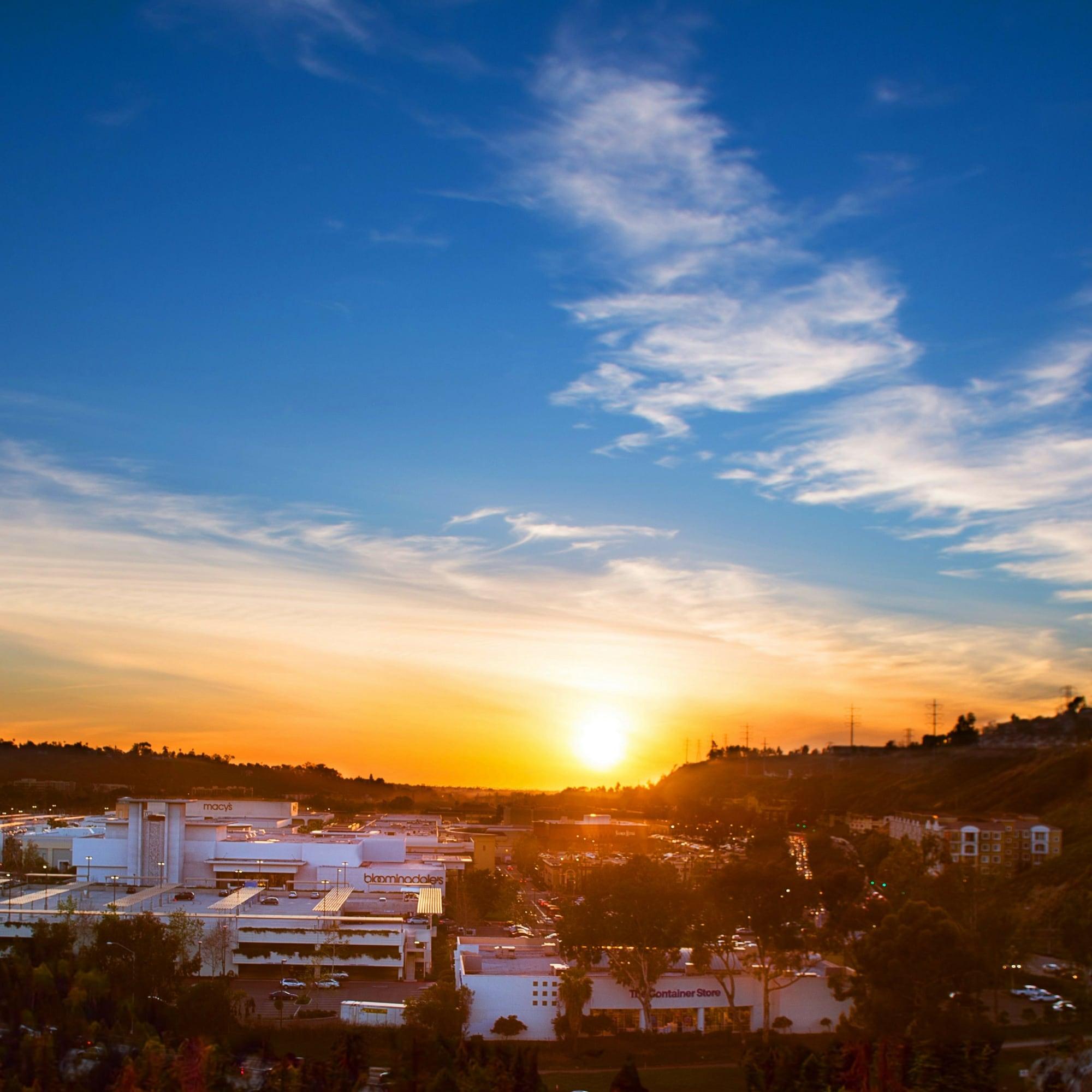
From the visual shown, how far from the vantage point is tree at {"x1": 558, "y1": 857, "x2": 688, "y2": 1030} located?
1805 cm

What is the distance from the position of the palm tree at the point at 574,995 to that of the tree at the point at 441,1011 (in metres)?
1.53

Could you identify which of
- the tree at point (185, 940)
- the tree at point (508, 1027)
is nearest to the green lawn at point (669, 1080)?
the tree at point (508, 1027)

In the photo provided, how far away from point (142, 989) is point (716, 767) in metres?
63.9

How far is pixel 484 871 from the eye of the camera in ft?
97.2

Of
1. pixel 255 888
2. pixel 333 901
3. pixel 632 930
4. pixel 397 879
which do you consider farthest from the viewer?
pixel 397 879

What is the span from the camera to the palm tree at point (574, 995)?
680 inches

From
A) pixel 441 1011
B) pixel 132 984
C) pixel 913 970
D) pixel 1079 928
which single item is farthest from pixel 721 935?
pixel 132 984

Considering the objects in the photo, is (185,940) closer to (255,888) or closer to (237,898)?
(237,898)

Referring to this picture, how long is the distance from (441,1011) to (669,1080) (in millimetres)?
3167

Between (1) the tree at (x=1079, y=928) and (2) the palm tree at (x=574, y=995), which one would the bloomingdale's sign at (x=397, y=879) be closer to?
(2) the palm tree at (x=574, y=995)

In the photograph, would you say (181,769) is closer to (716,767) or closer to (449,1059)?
(716,767)

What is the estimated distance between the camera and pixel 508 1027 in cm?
1716

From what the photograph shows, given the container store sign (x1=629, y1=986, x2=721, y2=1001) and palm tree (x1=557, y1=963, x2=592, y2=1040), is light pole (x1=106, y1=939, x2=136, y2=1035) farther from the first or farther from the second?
the container store sign (x1=629, y1=986, x2=721, y2=1001)

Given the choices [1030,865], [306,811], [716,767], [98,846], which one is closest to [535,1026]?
[98,846]
